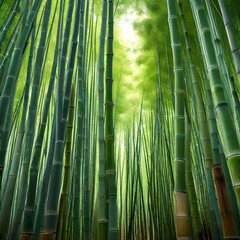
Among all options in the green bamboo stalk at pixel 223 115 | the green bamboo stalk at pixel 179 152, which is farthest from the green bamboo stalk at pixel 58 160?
the green bamboo stalk at pixel 223 115

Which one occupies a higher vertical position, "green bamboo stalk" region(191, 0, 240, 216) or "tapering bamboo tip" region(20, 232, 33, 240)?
"green bamboo stalk" region(191, 0, 240, 216)

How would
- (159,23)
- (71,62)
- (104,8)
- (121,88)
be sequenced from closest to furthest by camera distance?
(71,62)
(104,8)
(159,23)
(121,88)

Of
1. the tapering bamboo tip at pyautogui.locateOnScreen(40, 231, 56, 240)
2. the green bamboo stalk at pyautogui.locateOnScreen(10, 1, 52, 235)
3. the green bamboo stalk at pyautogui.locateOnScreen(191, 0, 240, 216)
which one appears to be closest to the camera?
the green bamboo stalk at pyautogui.locateOnScreen(191, 0, 240, 216)

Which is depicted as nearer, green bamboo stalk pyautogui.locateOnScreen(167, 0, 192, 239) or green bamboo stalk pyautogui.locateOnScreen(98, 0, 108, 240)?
green bamboo stalk pyautogui.locateOnScreen(167, 0, 192, 239)

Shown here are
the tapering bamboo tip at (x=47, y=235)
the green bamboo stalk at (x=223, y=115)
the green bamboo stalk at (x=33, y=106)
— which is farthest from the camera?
the green bamboo stalk at (x=33, y=106)

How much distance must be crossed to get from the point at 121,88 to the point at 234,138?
3823mm

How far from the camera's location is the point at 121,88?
450cm

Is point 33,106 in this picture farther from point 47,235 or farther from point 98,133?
point 47,235

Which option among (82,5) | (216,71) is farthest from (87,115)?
(216,71)

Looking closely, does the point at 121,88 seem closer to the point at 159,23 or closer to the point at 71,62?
the point at 159,23

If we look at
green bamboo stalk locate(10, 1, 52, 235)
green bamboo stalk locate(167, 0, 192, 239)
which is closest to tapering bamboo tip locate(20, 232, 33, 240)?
green bamboo stalk locate(10, 1, 52, 235)

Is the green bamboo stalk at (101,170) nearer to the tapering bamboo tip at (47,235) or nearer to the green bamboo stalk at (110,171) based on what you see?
the green bamboo stalk at (110,171)

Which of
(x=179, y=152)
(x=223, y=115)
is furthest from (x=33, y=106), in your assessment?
(x=223, y=115)

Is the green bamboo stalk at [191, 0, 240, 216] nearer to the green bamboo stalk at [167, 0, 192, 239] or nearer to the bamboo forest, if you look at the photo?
the bamboo forest
